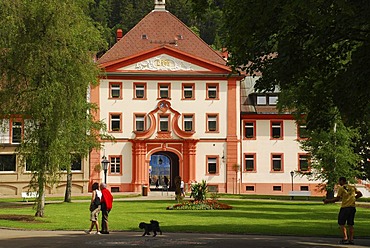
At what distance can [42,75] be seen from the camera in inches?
1106

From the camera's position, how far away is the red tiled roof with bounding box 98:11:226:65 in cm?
6675

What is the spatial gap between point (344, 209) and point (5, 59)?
1523 cm

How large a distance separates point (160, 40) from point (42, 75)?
135 ft

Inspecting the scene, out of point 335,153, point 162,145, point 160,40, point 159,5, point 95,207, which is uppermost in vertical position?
point 159,5

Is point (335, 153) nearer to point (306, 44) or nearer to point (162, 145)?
point (162, 145)

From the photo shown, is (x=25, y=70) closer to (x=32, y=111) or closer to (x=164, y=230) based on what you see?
(x=32, y=111)

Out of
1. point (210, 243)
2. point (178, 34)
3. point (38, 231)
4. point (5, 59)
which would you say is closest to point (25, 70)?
point (5, 59)

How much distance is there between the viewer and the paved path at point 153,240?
17.9 meters

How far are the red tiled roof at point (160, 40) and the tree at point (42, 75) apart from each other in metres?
36.3

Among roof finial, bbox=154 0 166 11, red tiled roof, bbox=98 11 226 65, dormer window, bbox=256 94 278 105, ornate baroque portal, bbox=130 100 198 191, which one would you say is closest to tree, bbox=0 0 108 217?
ornate baroque portal, bbox=130 100 198 191

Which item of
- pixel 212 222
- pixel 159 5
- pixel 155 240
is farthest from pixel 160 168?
pixel 155 240

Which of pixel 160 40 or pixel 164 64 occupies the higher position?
pixel 160 40

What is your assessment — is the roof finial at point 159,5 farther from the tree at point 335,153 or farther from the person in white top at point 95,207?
the person in white top at point 95,207

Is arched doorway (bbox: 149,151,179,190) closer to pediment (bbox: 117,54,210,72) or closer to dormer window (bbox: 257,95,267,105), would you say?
pediment (bbox: 117,54,210,72)
